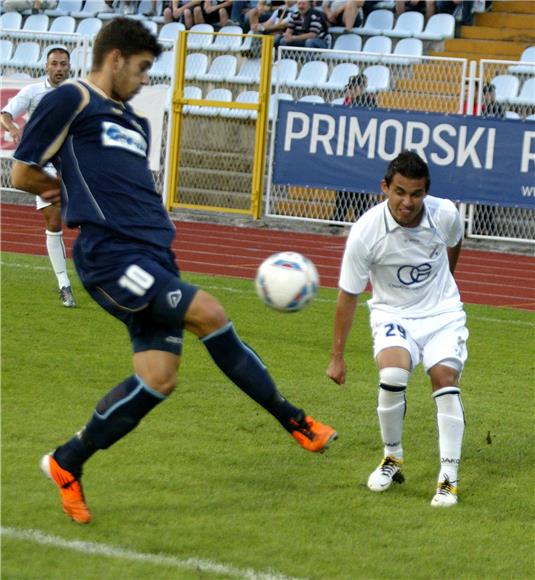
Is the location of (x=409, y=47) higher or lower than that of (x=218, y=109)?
higher

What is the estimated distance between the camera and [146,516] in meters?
4.98

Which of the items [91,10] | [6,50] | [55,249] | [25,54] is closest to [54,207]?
[55,249]

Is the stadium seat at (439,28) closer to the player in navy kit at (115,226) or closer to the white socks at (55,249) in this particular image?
the white socks at (55,249)

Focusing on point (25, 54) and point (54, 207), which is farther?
point (25, 54)

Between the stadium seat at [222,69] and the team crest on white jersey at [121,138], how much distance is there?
46.4 feet

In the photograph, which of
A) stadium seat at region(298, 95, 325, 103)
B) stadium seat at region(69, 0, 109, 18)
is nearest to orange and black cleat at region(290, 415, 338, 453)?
stadium seat at region(298, 95, 325, 103)

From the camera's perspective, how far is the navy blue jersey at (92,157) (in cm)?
493

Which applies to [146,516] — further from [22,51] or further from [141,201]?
[22,51]

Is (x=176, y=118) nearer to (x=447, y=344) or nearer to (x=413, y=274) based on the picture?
(x=413, y=274)

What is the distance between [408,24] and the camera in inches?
792

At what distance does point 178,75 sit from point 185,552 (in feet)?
46.7

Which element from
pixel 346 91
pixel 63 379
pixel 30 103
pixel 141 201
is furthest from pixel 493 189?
pixel 141 201

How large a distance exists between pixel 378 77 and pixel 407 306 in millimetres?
12674

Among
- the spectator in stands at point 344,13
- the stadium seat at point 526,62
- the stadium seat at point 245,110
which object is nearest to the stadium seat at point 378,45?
the spectator in stands at point 344,13
